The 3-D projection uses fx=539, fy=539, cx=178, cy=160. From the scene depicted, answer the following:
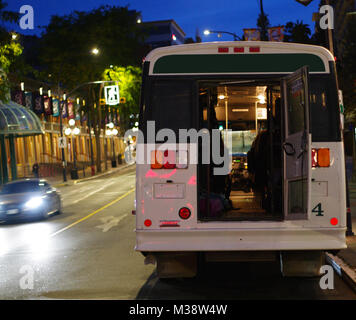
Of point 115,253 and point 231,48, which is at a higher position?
point 231,48

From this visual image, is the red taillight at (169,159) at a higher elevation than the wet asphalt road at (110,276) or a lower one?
higher

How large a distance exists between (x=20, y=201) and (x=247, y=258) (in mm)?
11999

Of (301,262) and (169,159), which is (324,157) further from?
(169,159)

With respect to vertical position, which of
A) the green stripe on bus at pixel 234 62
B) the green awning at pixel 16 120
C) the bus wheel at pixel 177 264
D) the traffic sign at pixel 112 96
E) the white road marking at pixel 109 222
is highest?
the traffic sign at pixel 112 96

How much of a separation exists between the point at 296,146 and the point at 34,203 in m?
12.4

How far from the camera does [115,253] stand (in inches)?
424

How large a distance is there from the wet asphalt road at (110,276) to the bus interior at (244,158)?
3.52ft

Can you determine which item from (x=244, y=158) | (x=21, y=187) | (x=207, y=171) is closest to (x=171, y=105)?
(x=207, y=171)

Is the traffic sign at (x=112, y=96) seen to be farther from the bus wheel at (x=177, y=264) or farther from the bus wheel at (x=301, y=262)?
the bus wheel at (x=301, y=262)

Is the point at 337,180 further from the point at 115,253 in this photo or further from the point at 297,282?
the point at 115,253

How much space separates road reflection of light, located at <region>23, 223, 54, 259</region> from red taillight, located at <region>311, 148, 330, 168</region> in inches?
247

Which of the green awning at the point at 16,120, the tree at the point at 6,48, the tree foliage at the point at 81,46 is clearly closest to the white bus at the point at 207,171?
the tree at the point at 6,48

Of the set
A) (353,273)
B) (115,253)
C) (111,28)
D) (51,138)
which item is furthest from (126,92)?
(353,273)

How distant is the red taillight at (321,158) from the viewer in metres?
6.61
